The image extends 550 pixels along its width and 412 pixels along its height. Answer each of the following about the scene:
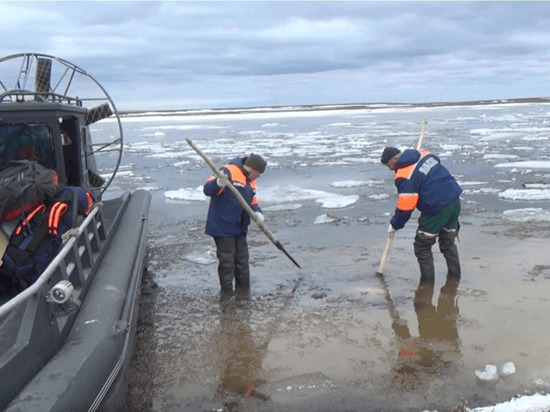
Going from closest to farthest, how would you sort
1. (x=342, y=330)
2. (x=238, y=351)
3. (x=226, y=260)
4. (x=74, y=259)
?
(x=74, y=259) < (x=238, y=351) < (x=342, y=330) < (x=226, y=260)

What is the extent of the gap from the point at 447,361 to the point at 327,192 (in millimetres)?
7104

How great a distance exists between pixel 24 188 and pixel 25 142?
1.10 m

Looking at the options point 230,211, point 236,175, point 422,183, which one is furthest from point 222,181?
point 422,183

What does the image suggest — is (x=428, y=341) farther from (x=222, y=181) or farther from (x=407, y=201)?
(x=222, y=181)

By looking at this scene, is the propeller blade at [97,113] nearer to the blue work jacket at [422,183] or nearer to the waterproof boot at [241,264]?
the waterproof boot at [241,264]

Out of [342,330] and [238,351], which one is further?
[342,330]

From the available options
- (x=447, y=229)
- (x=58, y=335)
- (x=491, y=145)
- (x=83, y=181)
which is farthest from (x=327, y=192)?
(x=491, y=145)

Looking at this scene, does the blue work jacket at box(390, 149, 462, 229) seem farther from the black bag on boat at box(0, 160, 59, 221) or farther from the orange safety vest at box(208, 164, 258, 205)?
the black bag on boat at box(0, 160, 59, 221)

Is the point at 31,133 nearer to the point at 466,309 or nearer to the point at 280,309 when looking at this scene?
the point at 280,309

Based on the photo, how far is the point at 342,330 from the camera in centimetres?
454

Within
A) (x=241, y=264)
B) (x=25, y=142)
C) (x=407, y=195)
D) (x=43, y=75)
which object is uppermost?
(x=43, y=75)

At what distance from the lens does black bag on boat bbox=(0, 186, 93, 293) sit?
3.89 metres

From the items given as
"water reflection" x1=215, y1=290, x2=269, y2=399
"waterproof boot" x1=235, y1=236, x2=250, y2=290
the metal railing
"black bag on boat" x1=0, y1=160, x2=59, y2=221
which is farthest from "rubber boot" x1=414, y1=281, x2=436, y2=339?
"black bag on boat" x1=0, y1=160, x2=59, y2=221

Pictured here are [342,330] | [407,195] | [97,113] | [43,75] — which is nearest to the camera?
[342,330]
